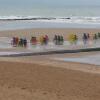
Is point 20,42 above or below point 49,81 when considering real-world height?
above

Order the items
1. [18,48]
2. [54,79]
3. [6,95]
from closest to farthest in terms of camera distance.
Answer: [6,95] < [54,79] < [18,48]

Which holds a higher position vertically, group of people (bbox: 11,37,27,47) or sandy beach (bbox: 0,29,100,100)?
group of people (bbox: 11,37,27,47)

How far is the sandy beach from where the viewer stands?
44.0ft

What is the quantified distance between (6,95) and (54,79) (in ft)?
11.6

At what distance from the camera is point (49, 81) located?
15773 millimetres

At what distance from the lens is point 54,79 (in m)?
16.2

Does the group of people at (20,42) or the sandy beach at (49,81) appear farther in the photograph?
the group of people at (20,42)

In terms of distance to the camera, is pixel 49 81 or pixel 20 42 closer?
pixel 49 81

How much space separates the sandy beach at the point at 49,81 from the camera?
13406 millimetres

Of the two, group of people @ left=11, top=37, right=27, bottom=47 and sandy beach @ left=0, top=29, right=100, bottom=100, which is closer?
sandy beach @ left=0, top=29, right=100, bottom=100

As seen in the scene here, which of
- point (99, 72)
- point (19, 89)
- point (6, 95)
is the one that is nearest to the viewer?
point (6, 95)

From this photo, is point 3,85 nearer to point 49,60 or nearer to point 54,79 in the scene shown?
point 54,79

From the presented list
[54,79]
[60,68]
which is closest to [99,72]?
[60,68]

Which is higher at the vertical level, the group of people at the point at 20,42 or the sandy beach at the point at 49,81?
the group of people at the point at 20,42
